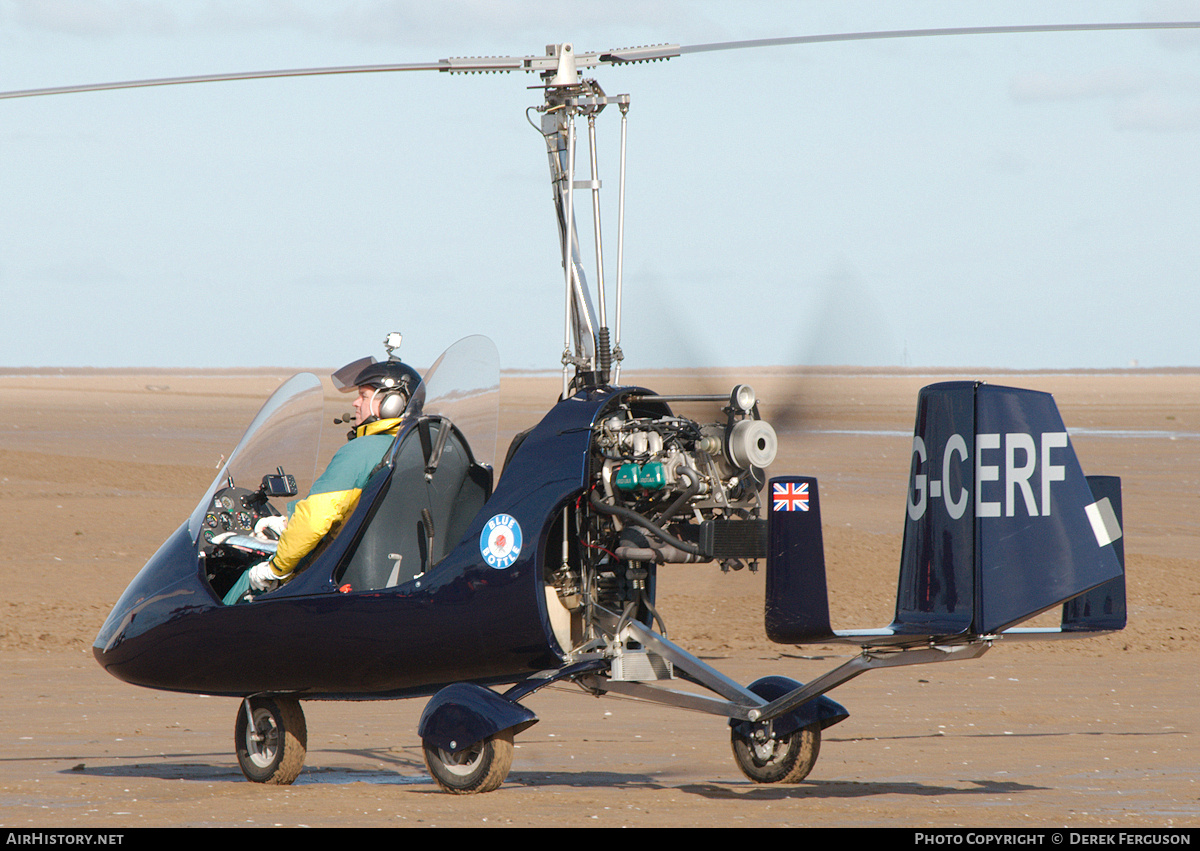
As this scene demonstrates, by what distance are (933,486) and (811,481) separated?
57cm

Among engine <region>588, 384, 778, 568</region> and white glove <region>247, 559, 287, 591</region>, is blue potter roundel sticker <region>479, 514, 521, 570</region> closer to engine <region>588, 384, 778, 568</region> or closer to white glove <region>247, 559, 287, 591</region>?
engine <region>588, 384, 778, 568</region>

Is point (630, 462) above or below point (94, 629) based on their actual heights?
above

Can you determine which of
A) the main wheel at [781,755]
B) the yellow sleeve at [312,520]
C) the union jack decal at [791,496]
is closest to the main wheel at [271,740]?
the yellow sleeve at [312,520]

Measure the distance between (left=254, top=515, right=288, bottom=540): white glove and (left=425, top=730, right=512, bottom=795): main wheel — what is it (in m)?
1.71

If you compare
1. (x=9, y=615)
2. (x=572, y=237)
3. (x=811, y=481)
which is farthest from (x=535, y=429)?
(x=9, y=615)

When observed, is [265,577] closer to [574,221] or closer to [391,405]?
[391,405]

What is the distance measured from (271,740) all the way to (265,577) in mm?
1008

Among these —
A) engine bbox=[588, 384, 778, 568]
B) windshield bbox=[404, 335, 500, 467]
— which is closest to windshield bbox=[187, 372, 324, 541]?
windshield bbox=[404, 335, 500, 467]

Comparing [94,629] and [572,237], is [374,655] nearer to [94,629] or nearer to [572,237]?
[572,237]

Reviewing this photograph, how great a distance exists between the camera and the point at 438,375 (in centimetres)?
779

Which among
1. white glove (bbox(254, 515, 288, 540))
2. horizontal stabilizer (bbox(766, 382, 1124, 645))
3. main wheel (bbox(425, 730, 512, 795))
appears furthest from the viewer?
white glove (bbox(254, 515, 288, 540))

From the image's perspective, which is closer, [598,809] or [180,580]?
[598,809]

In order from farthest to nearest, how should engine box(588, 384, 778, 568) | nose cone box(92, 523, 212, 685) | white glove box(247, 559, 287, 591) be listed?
nose cone box(92, 523, 212, 685)
white glove box(247, 559, 287, 591)
engine box(588, 384, 778, 568)

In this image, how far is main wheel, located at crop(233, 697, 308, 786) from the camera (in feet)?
26.2
